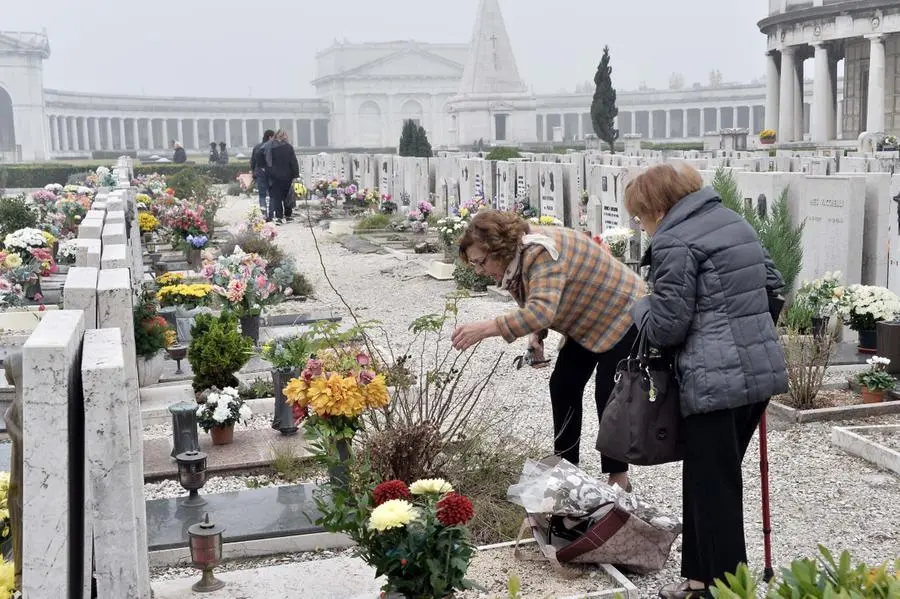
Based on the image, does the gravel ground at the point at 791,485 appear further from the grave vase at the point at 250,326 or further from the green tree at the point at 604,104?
the green tree at the point at 604,104

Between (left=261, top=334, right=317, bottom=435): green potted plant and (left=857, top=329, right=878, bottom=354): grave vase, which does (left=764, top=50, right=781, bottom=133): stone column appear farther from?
(left=261, top=334, right=317, bottom=435): green potted plant

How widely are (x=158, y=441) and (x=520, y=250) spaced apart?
121 inches

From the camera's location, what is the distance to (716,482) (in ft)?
13.0

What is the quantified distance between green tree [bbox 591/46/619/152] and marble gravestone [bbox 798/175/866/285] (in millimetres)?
36107

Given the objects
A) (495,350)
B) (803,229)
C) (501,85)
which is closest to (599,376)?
(495,350)

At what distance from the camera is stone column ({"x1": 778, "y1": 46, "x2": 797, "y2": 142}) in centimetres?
5041

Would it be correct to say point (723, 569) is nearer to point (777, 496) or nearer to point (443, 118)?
point (777, 496)

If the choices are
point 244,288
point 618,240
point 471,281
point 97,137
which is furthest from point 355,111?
point 244,288

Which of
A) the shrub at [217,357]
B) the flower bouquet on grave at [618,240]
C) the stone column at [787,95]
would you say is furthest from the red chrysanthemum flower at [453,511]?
the stone column at [787,95]

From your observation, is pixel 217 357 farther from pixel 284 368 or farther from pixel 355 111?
pixel 355 111

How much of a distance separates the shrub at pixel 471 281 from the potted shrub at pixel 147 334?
17.1ft

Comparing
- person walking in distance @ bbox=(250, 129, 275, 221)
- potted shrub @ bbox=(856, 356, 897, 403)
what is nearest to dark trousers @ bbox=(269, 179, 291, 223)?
person walking in distance @ bbox=(250, 129, 275, 221)

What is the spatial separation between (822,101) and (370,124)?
168ft

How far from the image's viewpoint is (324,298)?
43.2ft
